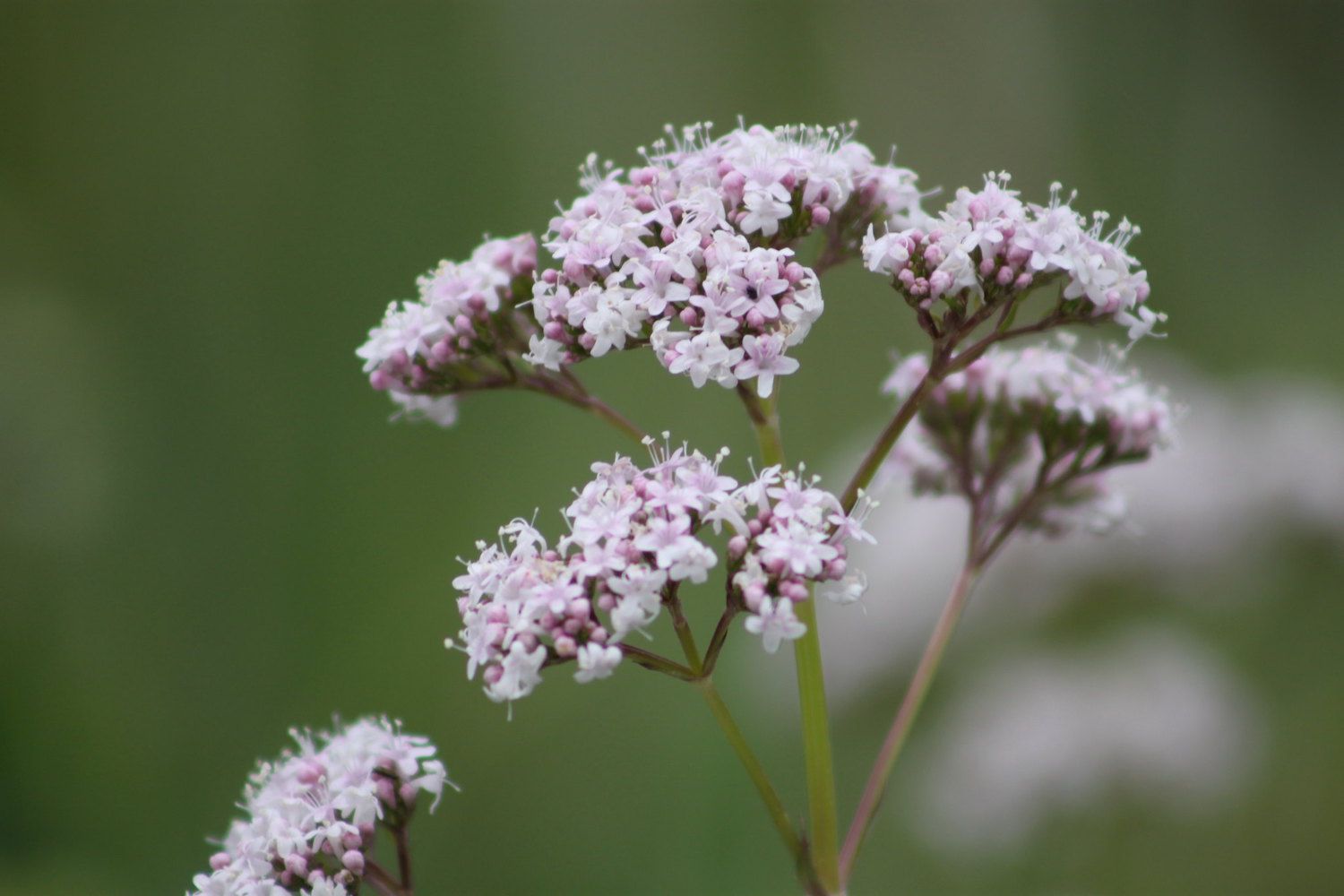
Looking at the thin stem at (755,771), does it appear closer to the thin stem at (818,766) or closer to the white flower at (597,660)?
the thin stem at (818,766)

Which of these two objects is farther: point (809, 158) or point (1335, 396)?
point (1335, 396)

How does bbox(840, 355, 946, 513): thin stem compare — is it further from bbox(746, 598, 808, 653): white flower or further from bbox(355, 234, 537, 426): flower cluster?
bbox(355, 234, 537, 426): flower cluster

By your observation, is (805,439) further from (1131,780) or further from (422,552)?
(1131,780)

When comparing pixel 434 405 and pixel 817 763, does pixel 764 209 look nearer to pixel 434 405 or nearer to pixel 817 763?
pixel 434 405

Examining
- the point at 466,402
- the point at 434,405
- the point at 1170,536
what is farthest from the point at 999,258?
the point at 466,402

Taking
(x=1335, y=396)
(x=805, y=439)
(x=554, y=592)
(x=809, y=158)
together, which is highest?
(x=805, y=439)

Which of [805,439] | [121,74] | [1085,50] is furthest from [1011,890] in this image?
[121,74]
